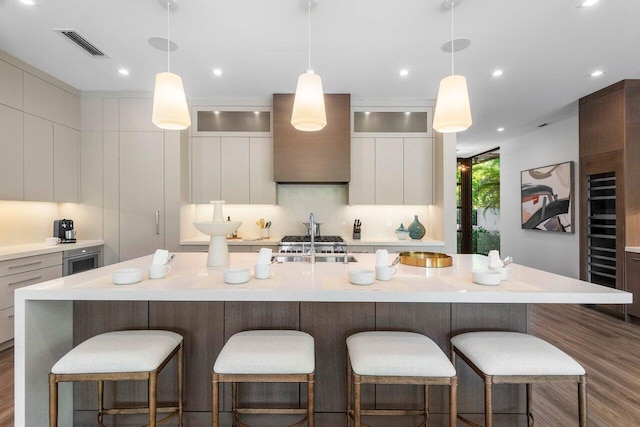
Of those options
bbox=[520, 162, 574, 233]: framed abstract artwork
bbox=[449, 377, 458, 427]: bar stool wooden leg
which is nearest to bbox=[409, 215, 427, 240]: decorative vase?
bbox=[520, 162, 574, 233]: framed abstract artwork

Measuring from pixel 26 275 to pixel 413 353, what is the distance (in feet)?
11.9

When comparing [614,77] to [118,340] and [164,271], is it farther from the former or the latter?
[118,340]

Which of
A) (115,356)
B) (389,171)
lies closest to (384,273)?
(115,356)

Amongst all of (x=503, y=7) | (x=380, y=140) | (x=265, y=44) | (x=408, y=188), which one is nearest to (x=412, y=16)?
(x=503, y=7)

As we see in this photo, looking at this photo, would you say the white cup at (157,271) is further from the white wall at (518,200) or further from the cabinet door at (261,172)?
the white wall at (518,200)

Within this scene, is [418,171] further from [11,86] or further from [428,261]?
[11,86]

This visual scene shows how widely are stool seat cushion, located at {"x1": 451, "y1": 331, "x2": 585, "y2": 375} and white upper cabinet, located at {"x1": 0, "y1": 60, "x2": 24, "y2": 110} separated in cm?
443

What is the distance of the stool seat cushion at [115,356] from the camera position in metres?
1.41

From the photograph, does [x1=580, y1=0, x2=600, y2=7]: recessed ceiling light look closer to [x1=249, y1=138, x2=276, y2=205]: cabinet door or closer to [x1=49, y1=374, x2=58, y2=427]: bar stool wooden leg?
[x1=249, y1=138, x2=276, y2=205]: cabinet door

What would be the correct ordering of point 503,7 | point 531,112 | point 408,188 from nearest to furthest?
point 503,7
point 408,188
point 531,112

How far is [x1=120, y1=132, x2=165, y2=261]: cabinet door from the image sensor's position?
165 inches

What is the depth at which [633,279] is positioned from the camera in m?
3.77

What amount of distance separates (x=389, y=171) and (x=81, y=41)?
11.6 feet

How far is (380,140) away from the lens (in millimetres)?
4465
